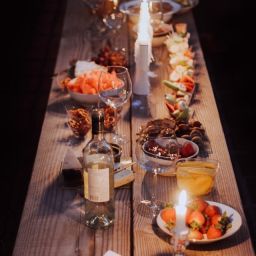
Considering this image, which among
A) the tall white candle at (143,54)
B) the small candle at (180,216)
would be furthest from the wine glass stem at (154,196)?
the tall white candle at (143,54)

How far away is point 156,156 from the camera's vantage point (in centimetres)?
239

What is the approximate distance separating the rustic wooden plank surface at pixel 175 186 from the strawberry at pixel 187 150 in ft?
0.37

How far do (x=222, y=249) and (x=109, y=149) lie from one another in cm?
49

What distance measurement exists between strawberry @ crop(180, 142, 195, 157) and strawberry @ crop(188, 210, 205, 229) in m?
0.50

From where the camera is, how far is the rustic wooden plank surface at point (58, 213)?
2059 mm

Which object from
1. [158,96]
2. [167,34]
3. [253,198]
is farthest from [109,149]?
[253,198]

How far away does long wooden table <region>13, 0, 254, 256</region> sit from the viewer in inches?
80.5

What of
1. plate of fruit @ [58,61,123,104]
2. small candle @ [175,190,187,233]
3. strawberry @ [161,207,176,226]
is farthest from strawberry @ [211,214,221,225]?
plate of fruit @ [58,61,123,104]

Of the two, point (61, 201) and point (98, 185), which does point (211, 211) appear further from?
point (61, 201)

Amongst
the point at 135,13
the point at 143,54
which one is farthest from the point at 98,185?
the point at 135,13

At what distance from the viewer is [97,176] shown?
2.03m

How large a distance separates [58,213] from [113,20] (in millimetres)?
1847

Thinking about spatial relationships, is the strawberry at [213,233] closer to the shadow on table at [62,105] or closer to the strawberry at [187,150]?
the strawberry at [187,150]

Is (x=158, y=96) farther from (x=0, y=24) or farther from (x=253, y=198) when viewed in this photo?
(x=0, y=24)
